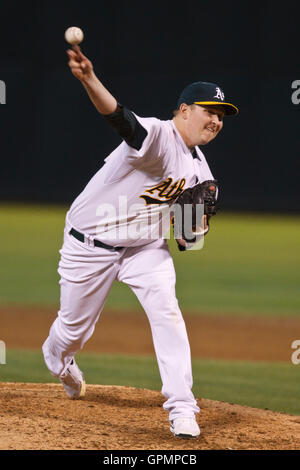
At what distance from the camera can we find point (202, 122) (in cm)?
375

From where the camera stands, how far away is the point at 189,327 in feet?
24.0

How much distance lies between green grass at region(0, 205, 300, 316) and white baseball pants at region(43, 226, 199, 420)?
13.6 feet

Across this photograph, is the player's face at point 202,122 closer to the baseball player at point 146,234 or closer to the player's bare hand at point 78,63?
the baseball player at point 146,234

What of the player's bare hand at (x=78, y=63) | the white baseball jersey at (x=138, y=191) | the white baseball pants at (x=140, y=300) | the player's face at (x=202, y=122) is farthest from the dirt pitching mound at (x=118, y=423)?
the player's bare hand at (x=78, y=63)

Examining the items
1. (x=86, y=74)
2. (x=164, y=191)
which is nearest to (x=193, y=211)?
(x=164, y=191)

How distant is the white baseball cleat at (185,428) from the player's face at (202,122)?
1392 mm

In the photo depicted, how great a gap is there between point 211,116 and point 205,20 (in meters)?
14.4

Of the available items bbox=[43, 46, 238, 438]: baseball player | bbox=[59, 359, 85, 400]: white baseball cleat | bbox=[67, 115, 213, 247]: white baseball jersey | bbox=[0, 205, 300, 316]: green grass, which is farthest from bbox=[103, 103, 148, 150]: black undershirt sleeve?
bbox=[0, 205, 300, 316]: green grass

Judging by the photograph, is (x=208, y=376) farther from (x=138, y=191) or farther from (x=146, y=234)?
(x=138, y=191)

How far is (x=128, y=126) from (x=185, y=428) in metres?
1.45

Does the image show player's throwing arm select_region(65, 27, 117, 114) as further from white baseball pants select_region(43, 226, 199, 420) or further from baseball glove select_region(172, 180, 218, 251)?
white baseball pants select_region(43, 226, 199, 420)

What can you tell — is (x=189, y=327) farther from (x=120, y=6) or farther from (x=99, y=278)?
(x=120, y=6)

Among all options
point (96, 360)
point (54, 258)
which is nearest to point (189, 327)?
point (96, 360)

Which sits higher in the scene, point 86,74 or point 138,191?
point 86,74
